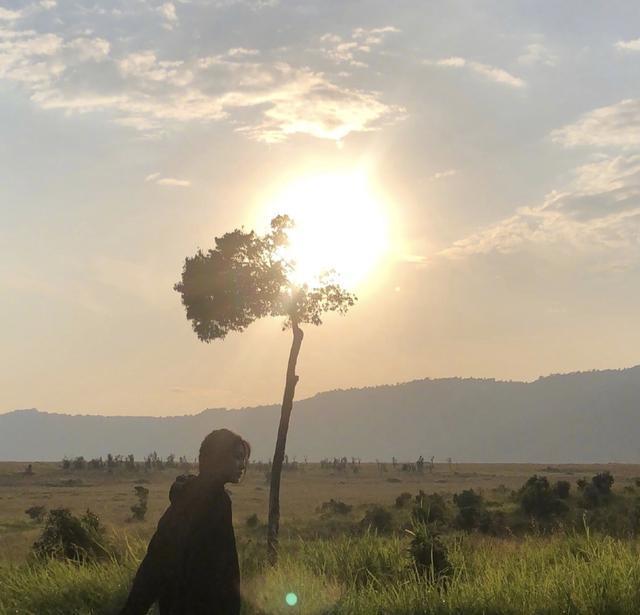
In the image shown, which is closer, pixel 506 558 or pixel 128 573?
pixel 128 573

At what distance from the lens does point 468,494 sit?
40531 mm

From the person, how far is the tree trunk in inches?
527

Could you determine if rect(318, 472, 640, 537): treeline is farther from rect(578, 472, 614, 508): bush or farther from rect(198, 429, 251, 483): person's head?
rect(198, 429, 251, 483): person's head

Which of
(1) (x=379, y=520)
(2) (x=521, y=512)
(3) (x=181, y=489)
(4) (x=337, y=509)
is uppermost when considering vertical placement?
(3) (x=181, y=489)

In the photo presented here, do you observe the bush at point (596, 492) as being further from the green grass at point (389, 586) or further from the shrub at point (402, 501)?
the green grass at point (389, 586)

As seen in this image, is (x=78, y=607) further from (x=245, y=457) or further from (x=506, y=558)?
(x=506, y=558)

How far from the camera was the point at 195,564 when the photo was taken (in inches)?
247

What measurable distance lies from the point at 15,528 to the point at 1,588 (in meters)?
31.3

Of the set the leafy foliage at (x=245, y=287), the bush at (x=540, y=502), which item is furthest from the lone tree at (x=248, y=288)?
the bush at (x=540, y=502)

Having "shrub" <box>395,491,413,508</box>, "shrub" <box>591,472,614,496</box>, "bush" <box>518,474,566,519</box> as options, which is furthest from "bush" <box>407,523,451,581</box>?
"shrub" <box>591,472,614,496</box>

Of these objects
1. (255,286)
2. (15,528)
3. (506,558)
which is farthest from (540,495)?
(506,558)

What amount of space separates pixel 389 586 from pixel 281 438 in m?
11.2

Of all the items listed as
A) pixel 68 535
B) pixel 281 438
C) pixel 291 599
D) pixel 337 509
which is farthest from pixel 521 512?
pixel 291 599

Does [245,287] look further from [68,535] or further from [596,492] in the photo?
[596,492]
